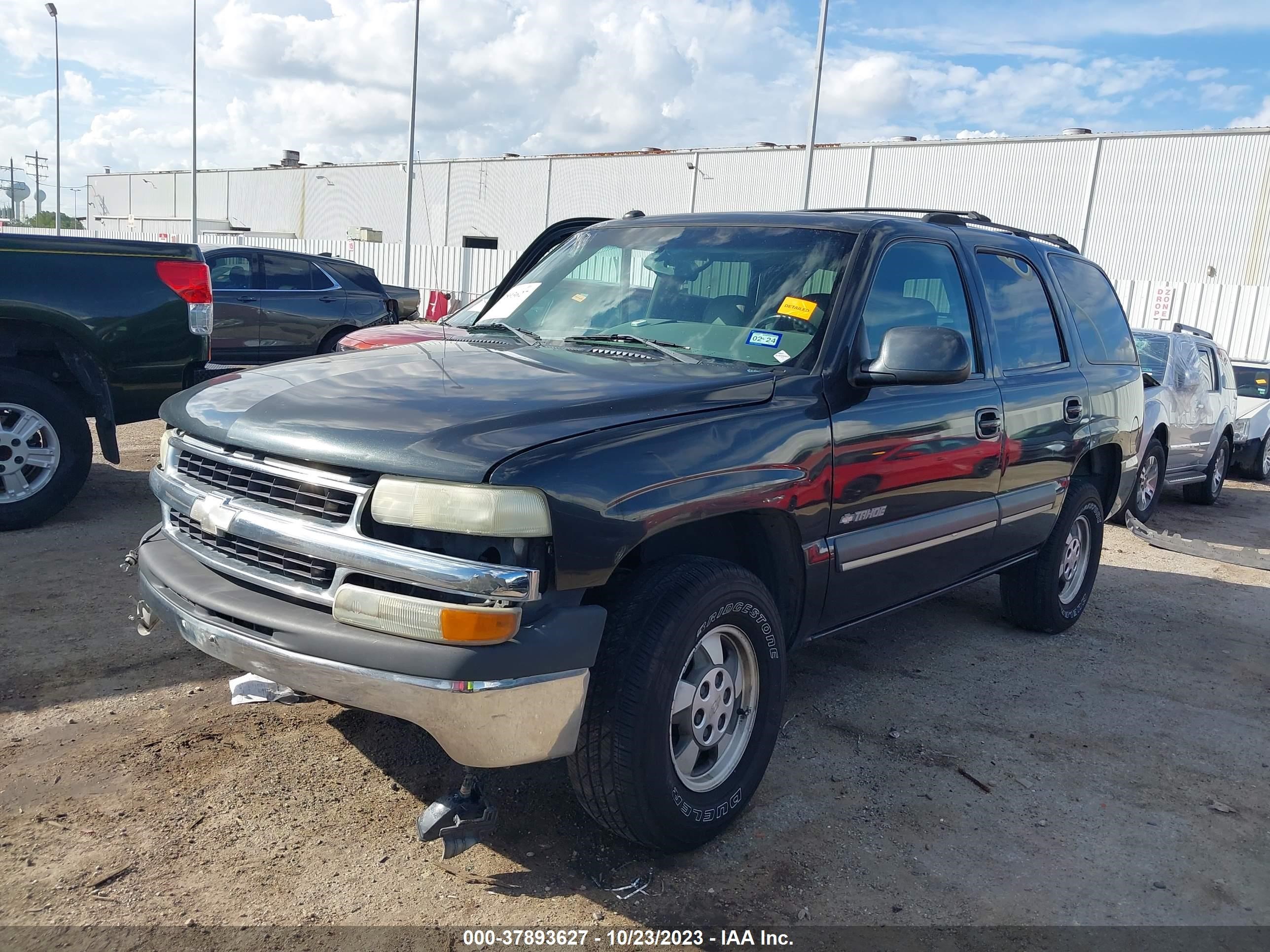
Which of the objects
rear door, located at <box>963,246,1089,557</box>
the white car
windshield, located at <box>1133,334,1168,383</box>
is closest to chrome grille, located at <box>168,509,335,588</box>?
rear door, located at <box>963,246,1089,557</box>

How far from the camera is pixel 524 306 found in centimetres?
429

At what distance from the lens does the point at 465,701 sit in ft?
8.08

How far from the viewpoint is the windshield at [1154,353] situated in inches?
372

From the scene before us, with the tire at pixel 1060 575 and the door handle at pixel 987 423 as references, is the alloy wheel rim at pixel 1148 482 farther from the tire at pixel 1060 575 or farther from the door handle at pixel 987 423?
the door handle at pixel 987 423

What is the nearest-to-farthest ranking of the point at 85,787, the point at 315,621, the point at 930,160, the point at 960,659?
the point at 315,621 < the point at 85,787 < the point at 960,659 < the point at 930,160

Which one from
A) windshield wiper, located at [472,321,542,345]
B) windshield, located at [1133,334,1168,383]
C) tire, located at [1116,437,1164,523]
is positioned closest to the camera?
windshield wiper, located at [472,321,542,345]

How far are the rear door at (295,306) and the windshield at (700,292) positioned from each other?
839cm

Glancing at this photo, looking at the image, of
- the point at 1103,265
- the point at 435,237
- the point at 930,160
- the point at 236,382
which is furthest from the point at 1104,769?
the point at 435,237

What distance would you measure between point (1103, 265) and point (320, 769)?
29.8m

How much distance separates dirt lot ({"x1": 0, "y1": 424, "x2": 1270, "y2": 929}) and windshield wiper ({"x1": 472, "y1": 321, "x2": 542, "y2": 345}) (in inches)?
59.7

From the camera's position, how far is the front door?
359 centimetres

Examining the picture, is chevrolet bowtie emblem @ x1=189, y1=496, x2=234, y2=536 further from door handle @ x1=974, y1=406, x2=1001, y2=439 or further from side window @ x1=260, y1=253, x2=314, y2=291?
side window @ x1=260, y1=253, x2=314, y2=291

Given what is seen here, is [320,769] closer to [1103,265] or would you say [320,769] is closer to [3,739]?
[3,739]

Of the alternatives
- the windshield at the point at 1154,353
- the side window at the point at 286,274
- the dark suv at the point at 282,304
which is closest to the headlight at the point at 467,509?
the windshield at the point at 1154,353
